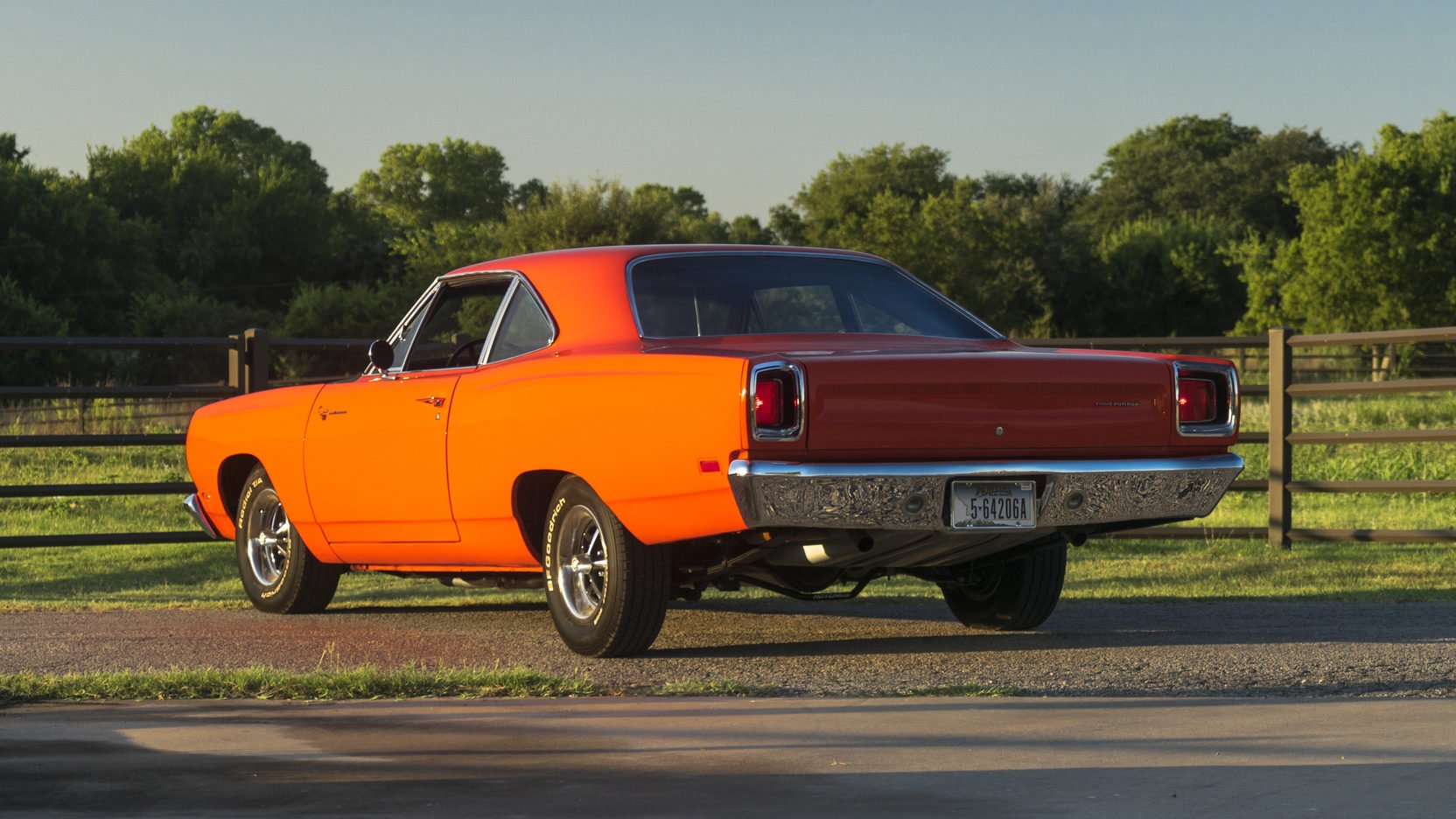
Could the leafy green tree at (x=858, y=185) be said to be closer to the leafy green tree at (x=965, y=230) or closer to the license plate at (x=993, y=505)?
the leafy green tree at (x=965, y=230)

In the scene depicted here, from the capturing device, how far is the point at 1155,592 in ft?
33.7

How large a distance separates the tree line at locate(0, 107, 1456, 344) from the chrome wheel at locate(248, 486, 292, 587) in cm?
4301

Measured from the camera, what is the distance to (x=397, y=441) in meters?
8.10

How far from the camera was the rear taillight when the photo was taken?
20.2ft

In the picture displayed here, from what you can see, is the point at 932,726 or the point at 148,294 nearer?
the point at 932,726

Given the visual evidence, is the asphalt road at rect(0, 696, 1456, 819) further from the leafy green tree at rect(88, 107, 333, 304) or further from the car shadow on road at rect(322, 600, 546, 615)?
the leafy green tree at rect(88, 107, 333, 304)

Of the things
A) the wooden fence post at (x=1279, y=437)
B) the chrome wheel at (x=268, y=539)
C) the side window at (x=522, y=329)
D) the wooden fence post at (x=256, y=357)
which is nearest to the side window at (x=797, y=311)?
the side window at (x=522, y=329)

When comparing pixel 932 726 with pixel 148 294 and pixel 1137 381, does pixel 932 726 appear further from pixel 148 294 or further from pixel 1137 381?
pixel 148 294

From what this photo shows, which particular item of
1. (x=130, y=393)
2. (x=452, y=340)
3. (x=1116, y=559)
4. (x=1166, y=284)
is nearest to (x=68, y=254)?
(x=1166, y=284)

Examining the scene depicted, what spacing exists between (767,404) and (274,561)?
423 centimetres

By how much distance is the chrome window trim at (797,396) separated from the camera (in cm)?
613

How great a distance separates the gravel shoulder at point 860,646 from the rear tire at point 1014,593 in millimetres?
117

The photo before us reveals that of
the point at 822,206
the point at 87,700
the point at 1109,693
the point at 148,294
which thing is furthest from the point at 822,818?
the point at 822,206

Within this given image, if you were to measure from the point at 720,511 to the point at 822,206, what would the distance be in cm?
10167
